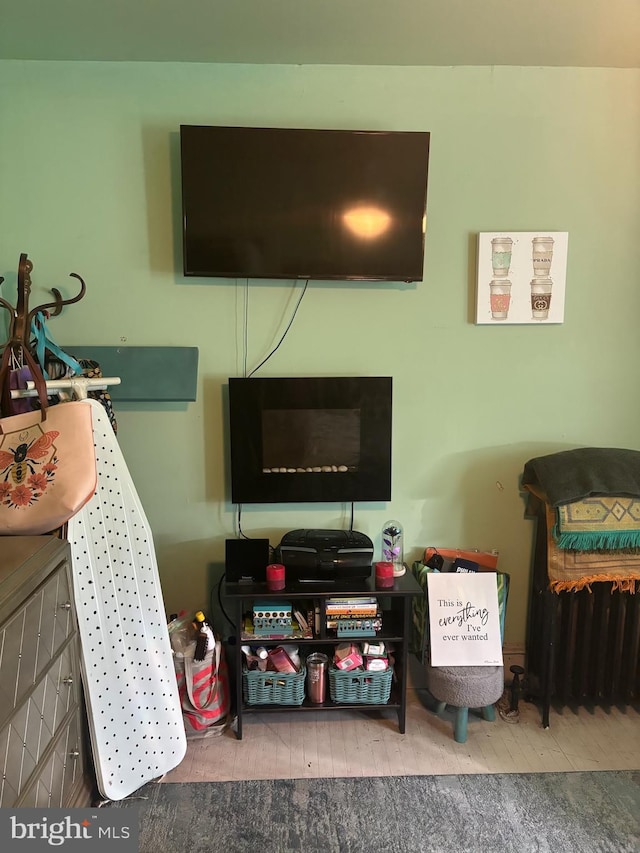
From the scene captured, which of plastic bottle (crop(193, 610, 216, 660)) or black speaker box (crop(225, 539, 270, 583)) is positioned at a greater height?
black speaker box (crop(225, 539, 270, 583))

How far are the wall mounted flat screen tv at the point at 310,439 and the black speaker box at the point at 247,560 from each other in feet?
0.55

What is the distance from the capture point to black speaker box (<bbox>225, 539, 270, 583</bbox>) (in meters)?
2.19

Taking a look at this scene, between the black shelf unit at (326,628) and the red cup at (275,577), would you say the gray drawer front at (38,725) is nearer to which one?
the black shelf unit at (326,628)

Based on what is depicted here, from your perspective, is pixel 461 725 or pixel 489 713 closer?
pixel 461 725

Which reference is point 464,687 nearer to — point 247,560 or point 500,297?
point 247,560

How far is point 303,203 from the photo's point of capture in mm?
2113

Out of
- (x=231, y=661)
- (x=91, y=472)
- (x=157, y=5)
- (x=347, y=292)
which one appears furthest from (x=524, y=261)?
(x=231, y=661)

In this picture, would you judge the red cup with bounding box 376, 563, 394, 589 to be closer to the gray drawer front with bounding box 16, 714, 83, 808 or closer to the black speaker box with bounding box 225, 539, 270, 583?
the black speaker box with bounding box 225, 539, 270, 583

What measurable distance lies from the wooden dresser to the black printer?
2.53 feet

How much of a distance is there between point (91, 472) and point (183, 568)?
0.85 meters

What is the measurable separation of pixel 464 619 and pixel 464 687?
23 cm

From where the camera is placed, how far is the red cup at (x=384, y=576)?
85.0 inches

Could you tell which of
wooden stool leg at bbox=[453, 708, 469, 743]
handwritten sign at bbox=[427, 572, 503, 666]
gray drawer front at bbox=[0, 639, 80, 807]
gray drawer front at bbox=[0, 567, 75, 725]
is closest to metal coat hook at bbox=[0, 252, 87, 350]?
gray drawer front at bbox=[0, 567, 75, 725]

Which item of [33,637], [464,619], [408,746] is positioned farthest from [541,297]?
[33,637]
